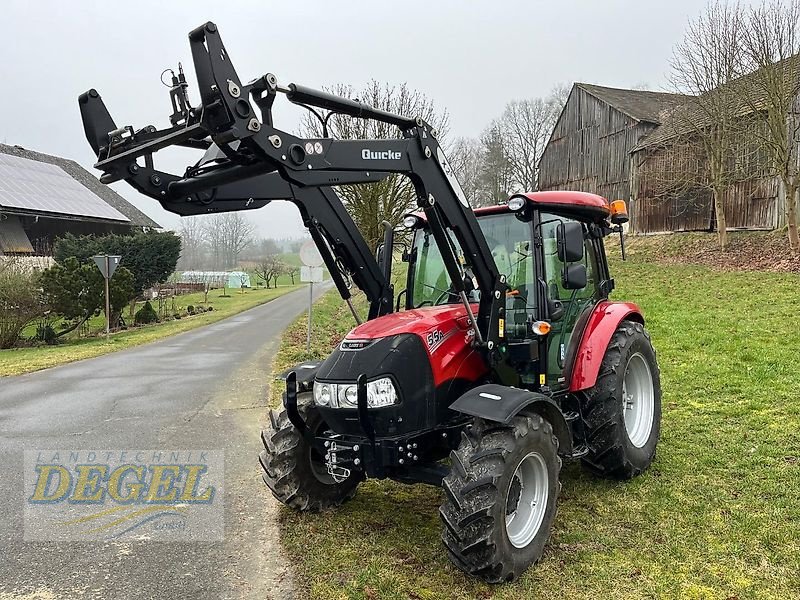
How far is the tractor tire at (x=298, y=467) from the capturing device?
4398 millimetres

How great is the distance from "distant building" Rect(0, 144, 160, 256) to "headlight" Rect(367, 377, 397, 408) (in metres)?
28.7

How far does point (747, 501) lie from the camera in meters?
4.54

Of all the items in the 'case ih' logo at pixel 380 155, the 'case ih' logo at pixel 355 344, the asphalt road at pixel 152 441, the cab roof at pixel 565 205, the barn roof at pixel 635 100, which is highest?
the barn roof at pixel 635 100

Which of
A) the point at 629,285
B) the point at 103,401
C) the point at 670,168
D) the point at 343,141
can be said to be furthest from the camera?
the point at 670,168

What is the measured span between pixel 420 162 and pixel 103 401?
7.37m

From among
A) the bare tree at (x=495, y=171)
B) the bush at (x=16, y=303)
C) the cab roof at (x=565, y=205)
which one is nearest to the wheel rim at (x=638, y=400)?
the cab roof at (x=565, y=205)

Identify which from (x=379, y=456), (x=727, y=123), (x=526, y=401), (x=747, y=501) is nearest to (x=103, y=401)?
(x=379, y=456)

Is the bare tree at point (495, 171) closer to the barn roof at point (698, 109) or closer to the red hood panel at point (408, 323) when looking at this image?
the barn roof at point (698, 109)

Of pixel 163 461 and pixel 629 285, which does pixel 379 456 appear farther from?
pixel 629 285

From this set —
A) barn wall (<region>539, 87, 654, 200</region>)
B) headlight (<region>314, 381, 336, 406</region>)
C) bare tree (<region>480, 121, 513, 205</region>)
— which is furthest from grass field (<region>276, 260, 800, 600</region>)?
bare tree (<region>480, 121, 513, 205</region>)

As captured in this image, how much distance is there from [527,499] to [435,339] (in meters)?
1.16

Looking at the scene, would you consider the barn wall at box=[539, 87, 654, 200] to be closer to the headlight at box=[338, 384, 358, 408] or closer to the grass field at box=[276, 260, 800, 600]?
the grass field at box=[276, 260, 800, 600]

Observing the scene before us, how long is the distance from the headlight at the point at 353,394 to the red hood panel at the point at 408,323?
1.09 feet

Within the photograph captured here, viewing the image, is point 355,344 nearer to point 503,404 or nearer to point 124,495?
point 503,404
